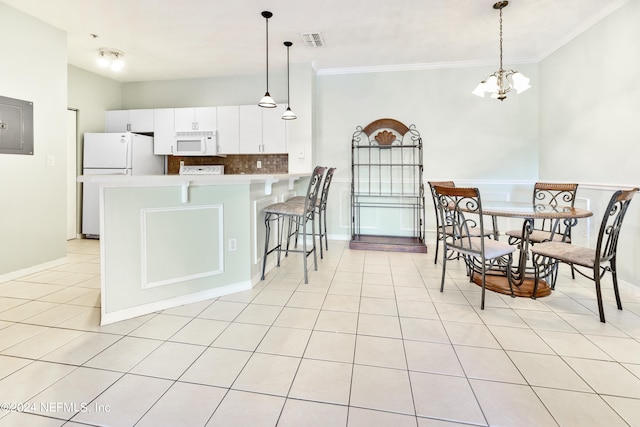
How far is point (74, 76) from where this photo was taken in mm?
4551

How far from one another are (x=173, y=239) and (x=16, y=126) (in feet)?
7.61

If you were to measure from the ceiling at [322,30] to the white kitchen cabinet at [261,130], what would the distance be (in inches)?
26.3

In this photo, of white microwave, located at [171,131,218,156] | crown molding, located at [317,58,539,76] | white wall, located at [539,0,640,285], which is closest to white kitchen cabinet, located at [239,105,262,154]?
white microwave, located at [171,131,218,156]

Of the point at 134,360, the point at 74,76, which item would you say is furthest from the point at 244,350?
the point at 74,76

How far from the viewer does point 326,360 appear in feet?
5.44

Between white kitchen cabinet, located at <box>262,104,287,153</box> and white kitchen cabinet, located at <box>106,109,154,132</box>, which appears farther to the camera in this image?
white kitchen cabinet, located at <box>106,109,154,132</box>

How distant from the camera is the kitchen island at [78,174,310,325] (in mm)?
2066

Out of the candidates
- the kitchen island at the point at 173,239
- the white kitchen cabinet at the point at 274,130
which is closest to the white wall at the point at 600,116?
the kitchen island at the point at 173,239

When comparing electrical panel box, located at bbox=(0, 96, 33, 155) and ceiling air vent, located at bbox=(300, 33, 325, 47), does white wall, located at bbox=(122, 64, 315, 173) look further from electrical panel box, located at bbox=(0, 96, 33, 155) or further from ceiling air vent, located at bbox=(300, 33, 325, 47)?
electrical panel box, located at bbox=(0, 96, 33, 155)

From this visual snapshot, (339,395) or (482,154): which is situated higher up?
(482,154)

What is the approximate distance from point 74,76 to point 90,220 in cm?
215

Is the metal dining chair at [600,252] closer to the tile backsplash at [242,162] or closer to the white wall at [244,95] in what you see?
the white wall at [244,95]

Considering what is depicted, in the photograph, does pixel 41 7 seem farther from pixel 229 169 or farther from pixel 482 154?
pixel 482 154

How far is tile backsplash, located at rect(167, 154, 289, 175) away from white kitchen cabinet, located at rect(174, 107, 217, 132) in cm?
51
